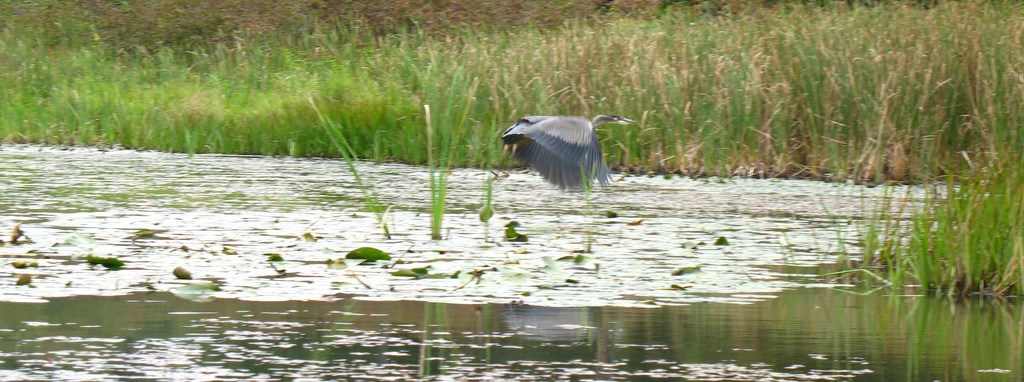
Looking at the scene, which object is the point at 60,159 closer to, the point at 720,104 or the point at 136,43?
the point at 720,104

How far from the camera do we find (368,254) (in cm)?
571

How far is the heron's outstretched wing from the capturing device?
7.34 meters

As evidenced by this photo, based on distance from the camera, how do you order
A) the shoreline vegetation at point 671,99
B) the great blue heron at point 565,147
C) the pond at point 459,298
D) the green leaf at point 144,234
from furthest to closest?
the shoreline vegetation at point 671,99, the great blue heron at point 565,147, the green leaf at point 144,234, the pond at point 459,298

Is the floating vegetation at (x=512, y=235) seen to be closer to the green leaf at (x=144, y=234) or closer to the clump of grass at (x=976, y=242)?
the green leaf at (x=144, y=234)

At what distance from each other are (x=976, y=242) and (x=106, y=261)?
2.93 meters

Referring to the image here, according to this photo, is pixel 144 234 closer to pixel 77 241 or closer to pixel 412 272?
pixel 77 241

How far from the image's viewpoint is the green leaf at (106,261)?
5445 mm

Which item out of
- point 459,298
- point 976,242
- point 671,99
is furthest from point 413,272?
point 671,99

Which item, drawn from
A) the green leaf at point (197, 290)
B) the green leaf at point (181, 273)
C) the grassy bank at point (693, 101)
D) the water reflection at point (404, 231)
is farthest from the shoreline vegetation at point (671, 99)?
the green leaf at point (197, 290)

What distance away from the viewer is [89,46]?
16391 millimetres

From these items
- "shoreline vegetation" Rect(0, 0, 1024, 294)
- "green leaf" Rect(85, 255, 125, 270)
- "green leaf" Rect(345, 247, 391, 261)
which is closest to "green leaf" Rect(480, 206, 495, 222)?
"shoreline vegetation" Rect(0, 0, 1024, 294)

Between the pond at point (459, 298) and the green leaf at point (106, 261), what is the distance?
0.04m

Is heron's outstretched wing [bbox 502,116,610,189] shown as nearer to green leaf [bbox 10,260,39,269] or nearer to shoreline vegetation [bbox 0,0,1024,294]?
shoreline vegetation [bbox 0,0,1024,294]

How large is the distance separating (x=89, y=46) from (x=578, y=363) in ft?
43.9
